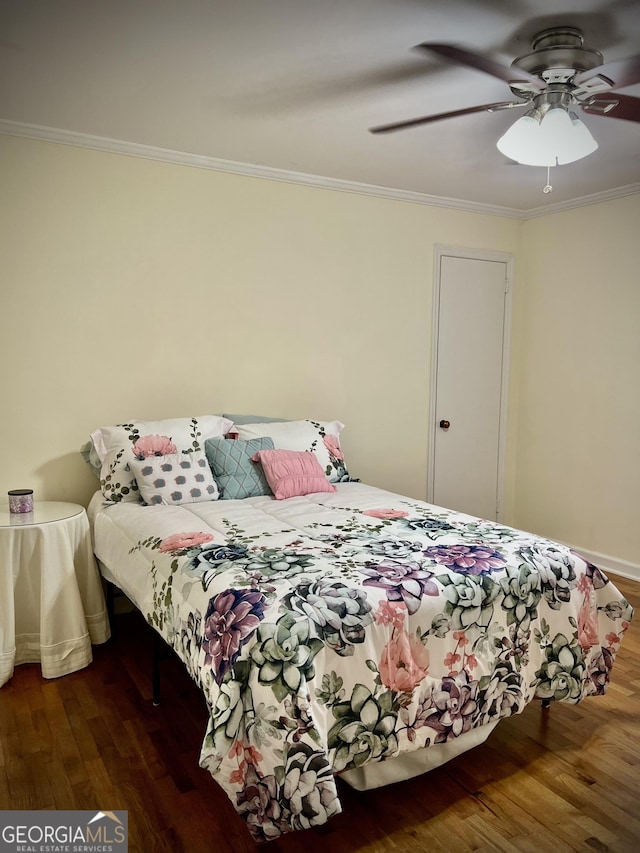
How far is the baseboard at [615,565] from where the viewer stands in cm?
412

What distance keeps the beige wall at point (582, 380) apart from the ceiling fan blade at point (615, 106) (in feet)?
6.19

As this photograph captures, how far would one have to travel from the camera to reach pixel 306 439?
3.60m

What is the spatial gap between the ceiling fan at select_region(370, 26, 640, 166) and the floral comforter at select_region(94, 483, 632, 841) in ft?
4.86

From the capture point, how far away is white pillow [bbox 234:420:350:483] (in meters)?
3.55

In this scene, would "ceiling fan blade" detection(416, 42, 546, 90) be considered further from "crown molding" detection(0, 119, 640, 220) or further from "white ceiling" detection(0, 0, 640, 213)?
"crown molding" detection(0, 119, 640, 220)

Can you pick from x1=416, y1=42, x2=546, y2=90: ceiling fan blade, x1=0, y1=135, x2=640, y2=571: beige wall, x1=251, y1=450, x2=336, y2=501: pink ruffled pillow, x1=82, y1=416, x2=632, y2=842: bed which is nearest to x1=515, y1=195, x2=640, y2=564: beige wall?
x1=0, y1=135, x2=640, y2=571: beige wall

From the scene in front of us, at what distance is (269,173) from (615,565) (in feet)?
10.7

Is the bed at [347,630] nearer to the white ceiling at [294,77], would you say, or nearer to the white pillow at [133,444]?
the white pillow at [133,444]

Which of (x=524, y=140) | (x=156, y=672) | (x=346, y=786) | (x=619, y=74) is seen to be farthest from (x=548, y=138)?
(x=156, y=672)

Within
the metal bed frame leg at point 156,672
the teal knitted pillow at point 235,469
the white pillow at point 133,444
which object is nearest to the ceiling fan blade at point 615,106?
the teal knitted pillow at point 235,469

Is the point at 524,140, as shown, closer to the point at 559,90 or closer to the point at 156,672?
the point at 559,90

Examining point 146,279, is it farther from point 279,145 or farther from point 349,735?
point 349,735

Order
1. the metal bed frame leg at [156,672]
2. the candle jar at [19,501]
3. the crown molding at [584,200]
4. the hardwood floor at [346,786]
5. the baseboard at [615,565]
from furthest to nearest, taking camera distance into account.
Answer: the baseboard at [615,565], the crown molding at [584,200], the candle jar at [19,501], the metal bed frame leg at [156,672], the hardwood floor at [346,786]

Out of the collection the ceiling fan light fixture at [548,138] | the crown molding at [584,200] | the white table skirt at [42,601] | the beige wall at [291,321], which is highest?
the crown molding at [584,200]
